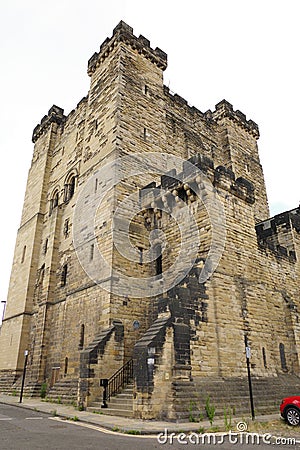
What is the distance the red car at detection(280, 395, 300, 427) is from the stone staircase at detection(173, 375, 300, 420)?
155cm

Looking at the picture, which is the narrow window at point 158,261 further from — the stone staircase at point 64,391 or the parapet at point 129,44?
the parapet at point 129,44

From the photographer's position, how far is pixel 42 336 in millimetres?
17281

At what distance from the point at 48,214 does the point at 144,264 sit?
389 inches

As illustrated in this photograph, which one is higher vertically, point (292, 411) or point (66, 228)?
point (66, 228)

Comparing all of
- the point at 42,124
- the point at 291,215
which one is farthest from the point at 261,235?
the point at 42,124

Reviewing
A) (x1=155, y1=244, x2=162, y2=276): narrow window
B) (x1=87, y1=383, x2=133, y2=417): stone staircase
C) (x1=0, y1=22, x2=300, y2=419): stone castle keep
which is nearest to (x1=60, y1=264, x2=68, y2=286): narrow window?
(x1=0, y1=22, x2=300, y2=419): stone castle keep

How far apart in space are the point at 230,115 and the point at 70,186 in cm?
1368

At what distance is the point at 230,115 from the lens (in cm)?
2680

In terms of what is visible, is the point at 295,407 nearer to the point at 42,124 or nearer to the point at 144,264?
the point at 144,264

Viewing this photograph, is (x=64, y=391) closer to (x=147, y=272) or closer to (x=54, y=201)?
(x=147, y=272)

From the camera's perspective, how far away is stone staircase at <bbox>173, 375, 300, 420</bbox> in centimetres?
877

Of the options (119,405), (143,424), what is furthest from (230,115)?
(143,424)

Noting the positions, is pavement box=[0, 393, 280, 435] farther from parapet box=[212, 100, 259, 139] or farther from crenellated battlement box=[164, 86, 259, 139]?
parapet box=[212, 100, 259, 139]

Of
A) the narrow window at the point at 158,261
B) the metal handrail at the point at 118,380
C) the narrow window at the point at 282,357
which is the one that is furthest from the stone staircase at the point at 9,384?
the narrow window at the point at 282,357
